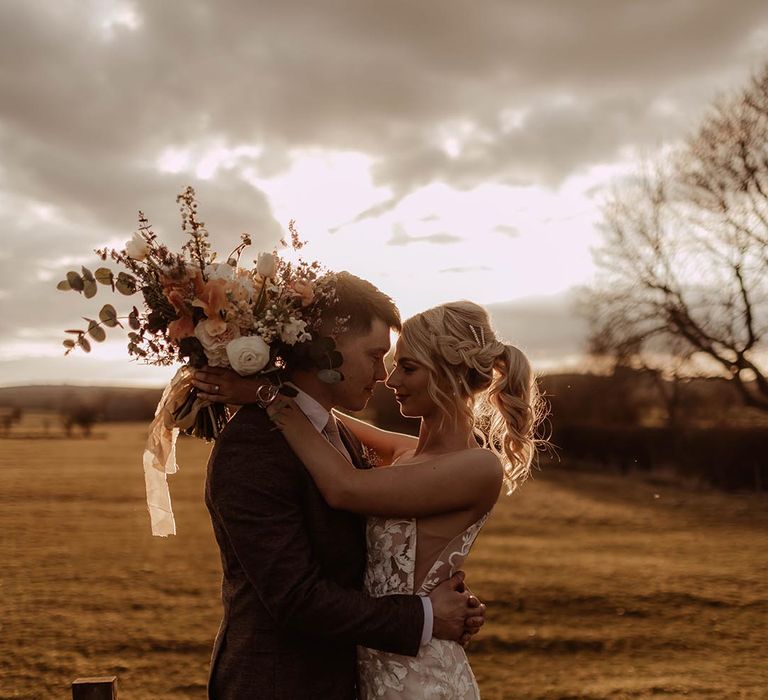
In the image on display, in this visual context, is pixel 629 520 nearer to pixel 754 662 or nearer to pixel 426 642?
pixel 754 662

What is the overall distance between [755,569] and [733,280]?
10.9 metres

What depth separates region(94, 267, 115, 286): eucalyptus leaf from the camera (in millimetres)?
3234

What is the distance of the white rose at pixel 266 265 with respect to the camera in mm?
3172

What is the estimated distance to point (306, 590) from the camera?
2877 mm

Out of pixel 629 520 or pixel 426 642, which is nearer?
pixel 426 642

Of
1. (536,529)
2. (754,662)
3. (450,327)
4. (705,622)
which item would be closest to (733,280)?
(536,529)

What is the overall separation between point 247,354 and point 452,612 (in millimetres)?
1394

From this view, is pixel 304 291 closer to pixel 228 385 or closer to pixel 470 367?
pixel 228 385

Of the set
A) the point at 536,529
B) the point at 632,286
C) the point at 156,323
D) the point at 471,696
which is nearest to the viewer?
the point at 156,323

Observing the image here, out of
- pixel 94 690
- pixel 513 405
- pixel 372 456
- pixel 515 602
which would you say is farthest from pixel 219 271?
pixel 515 602

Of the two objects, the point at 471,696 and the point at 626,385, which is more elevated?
the point at 626,385

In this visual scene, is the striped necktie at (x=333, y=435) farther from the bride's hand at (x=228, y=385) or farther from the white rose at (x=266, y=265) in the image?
the white rose at (x=266, y=265)

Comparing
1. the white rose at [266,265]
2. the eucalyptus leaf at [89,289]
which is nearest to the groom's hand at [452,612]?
the white rose at [266,265]

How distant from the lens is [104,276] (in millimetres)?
3246
